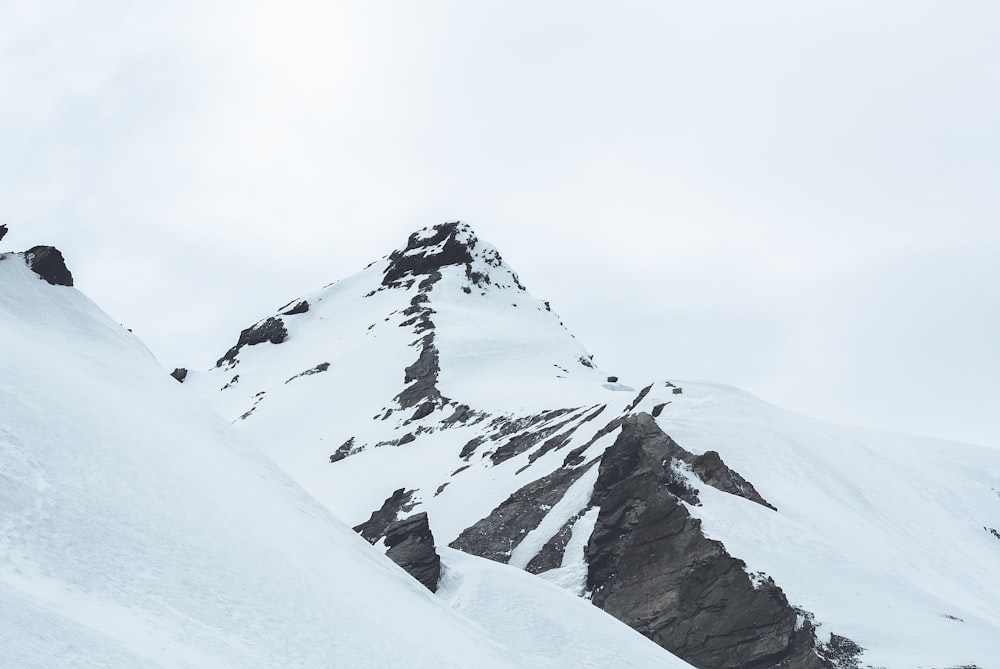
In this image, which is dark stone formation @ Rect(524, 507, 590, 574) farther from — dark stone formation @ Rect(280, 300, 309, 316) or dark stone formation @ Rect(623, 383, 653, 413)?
dark stone formation @ Rect(280, 300, 309, 316)

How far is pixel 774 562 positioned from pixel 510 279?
90.6 metres

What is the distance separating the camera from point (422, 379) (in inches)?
2886

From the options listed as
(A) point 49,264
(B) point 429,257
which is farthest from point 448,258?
(A) point 49,264

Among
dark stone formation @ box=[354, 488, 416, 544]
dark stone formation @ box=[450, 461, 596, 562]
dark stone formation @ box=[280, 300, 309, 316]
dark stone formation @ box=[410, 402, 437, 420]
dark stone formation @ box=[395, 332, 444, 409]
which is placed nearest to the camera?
dark stone formation @ box=[450, 461, 596, 562]

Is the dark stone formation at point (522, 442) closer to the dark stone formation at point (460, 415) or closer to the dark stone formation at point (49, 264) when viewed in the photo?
the dark stone formation at point (460, 415)

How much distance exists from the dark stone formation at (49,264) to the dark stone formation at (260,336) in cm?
8501

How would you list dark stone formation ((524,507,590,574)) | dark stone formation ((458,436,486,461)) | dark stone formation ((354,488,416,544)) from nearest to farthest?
dark stone formation ((524,507,590,574)) → dark stone formation ((354,488,416,544)) → dark stone formation ((458,436,486,461))

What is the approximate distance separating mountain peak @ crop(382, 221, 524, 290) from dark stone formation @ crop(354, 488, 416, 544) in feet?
202

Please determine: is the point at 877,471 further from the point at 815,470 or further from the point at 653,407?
the point at 653,407

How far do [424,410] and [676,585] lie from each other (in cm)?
4283

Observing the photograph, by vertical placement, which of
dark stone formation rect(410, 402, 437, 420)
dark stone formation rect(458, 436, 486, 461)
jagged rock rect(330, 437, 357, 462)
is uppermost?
dark stone formation rect(410, 402, 437, 420)

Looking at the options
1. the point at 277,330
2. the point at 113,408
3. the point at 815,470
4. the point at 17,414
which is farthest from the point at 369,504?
the point at 277,330

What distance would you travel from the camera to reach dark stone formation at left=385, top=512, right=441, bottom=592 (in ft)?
68.3

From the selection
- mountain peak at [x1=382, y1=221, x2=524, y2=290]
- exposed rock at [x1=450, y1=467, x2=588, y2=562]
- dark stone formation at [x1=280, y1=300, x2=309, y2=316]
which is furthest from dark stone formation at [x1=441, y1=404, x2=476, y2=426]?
dark stone formation at [x1=280, y1=300, x2=309, y2=316]
